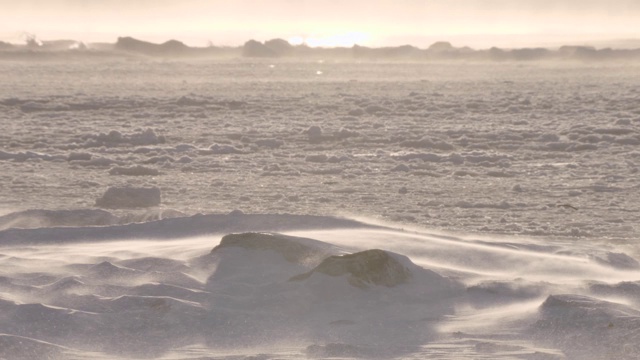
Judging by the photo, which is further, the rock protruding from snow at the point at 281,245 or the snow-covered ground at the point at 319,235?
the rock protruding from snow at the point at 281,245

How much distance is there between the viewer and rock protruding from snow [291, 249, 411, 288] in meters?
4.02

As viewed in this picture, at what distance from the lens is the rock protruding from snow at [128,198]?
241 inches

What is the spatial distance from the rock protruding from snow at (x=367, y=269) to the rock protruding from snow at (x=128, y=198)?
2355mm

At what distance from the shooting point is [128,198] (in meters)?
6.18

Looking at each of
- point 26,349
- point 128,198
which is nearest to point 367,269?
point 26,349

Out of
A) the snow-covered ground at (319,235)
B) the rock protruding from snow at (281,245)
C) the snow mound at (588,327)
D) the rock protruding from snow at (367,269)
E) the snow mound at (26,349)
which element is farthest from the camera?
the rock protruding from snow at (281,245)

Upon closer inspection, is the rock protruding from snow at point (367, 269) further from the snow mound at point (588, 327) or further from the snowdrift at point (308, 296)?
the snow mound at point (588, 327)

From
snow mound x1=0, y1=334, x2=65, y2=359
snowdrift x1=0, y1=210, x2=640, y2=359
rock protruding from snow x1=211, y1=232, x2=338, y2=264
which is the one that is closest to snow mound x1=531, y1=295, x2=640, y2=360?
snowdrift x1=0, y1=210, x2=640, y2=359

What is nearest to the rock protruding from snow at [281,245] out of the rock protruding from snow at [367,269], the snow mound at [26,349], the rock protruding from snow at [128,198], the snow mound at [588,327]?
the rock protruding from snow at [367,269]

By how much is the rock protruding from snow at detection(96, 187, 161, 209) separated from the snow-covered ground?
0.01 meters

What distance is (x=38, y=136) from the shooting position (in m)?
9.86

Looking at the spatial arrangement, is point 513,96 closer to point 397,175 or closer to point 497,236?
point 397,175

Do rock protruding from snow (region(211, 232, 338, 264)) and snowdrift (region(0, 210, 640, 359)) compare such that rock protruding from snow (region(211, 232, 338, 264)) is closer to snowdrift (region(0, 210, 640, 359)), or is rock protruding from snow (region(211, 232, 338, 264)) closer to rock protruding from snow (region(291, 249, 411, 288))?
snowdrift (region(0, 210, 640, 359))

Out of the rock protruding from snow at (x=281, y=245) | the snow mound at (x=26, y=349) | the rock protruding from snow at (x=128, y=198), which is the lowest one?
the rock protruding from snow at (x=128, y=198)
